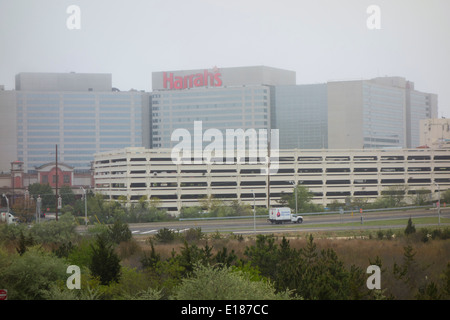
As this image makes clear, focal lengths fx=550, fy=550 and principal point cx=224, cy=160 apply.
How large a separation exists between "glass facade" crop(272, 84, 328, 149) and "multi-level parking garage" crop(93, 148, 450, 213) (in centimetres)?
5561

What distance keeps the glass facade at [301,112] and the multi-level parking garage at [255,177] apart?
55.6 metres

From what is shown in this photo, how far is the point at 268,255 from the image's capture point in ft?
72.2

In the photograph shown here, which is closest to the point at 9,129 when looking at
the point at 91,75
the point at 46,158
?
the point at 46,158

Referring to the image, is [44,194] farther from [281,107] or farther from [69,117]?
[281,107]

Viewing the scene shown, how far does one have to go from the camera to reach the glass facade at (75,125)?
408 ft

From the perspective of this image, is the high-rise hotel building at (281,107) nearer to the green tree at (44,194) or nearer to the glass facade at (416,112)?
the glass facade at (416,112)

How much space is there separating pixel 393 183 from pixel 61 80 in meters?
89.4

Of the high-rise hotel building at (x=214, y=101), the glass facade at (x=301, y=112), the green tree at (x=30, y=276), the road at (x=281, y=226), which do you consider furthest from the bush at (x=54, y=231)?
the glass facade at (x=301, y=112)

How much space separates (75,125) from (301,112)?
56.8 m

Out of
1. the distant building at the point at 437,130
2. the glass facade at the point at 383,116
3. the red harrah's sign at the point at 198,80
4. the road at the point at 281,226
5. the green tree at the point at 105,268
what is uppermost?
the red harrah's sign at the point at 198,80

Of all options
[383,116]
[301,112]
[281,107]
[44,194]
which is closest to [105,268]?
[44,194]

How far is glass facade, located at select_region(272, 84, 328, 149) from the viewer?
13288cm

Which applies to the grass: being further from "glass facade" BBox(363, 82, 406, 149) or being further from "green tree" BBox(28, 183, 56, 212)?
"glass facade" BBox(363, 82, 406, 149)
